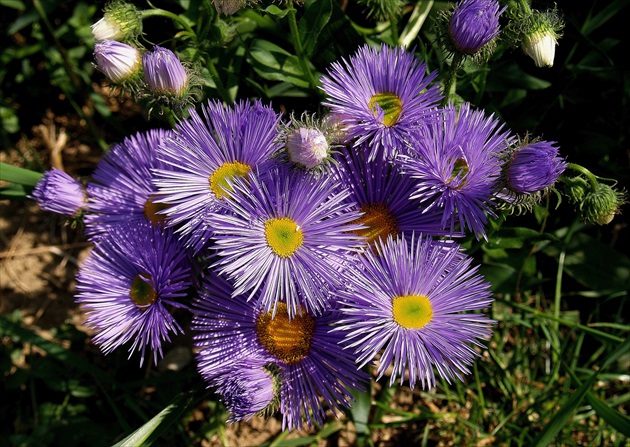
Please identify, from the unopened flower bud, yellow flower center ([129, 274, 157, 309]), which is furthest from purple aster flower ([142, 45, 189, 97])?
the unopened flower bud

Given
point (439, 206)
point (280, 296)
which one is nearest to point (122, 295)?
point (280, 296)

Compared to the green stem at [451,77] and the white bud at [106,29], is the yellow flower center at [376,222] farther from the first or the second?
the white bud at [106,29]

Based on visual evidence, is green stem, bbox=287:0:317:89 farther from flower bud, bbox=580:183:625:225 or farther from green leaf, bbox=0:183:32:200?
green leaf, bbox=0:183:32:200

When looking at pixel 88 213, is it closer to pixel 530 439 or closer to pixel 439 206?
pixel 439 206

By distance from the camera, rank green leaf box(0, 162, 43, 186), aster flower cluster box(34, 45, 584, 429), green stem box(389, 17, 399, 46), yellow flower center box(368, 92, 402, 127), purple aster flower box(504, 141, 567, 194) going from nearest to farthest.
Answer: purple aster flower box(504, 141, 567, 194)
aster flower cluster box(34, 45, 584, 429)
yellow flower center box(368, 92, 402, 127)
green stem box(389, 17, 399, 46)
green leaf box(0, 162, 43, 186)

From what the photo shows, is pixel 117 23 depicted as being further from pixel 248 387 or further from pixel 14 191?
pixel 248 387

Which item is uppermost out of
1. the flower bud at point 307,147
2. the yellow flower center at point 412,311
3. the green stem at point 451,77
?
the green stem at point 451,77

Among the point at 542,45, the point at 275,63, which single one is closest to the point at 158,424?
the point at 275,63

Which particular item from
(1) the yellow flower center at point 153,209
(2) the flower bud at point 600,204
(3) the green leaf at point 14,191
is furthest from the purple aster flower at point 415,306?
(3) the green leaf at point 14,191
